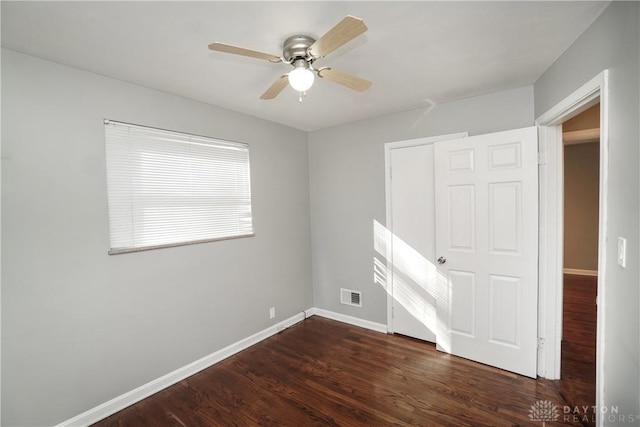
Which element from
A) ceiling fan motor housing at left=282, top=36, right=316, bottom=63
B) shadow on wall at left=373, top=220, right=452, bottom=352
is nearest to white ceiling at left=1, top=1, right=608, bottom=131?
ceiling fan motor housing at left=282, top=36, right=316, bottom=63

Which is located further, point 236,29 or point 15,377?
point 15,377

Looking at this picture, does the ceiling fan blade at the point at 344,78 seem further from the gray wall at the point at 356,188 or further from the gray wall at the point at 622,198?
the gray wall at the point at 356,188

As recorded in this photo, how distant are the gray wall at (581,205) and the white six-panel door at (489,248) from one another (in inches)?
167

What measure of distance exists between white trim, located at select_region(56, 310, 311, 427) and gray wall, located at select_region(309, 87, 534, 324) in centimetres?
103

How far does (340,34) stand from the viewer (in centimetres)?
129

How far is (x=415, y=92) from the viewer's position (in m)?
2.60

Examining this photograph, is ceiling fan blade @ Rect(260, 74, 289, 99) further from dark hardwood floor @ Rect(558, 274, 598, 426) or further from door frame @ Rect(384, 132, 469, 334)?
dark hardwood floor @ Rect(558, 274, 598, 426)

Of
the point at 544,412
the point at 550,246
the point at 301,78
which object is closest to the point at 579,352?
the point at 544,412

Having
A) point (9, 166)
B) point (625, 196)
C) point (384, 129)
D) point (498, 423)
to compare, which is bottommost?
point (498, 423)

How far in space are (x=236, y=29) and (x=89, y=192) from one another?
5.05ft

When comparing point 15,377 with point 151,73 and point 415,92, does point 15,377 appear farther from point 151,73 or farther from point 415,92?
point 415,92

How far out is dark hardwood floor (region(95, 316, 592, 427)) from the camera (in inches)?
79.1

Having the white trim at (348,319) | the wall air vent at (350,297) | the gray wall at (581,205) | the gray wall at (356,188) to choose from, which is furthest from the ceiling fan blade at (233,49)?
the gray wall at (581,205)

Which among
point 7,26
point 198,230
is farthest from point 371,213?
point 7,26
